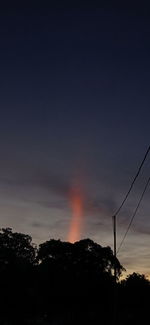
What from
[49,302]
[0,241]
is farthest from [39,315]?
[0,241]

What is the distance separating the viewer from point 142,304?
6519 cm

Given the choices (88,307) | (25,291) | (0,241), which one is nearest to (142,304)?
(88,307)

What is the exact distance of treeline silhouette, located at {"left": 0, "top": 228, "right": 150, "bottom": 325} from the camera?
6094 cm

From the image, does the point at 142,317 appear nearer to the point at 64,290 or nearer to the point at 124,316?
the point at 124,316

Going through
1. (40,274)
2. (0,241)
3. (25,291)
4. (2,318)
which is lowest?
(2,318)

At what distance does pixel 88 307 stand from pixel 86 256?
24.4ft

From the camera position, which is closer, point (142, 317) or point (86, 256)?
point (142, 317)

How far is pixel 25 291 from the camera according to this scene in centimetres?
5222

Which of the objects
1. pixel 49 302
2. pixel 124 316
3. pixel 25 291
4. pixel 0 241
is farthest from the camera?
pixel 0 241

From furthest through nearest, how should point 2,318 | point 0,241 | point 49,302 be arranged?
point 0,241
point 49,302
point 2,318

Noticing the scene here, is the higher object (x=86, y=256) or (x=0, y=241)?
(x=0, y=241)

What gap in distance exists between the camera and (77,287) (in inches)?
2539

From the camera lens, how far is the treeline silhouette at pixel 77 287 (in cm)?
6094

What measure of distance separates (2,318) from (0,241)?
135ft
